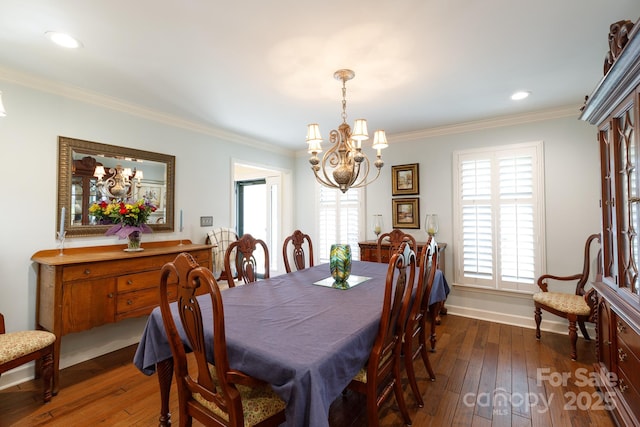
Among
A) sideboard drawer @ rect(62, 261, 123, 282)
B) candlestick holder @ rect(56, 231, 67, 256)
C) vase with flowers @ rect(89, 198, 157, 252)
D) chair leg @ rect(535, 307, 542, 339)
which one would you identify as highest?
vase with flowers @ rect(89, 198, 157, 252)

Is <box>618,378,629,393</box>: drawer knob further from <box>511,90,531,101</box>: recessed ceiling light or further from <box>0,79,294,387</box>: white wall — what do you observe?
<box>0,79,294,387</box>: white wall

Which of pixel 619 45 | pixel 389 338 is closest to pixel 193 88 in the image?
pixel 389 338

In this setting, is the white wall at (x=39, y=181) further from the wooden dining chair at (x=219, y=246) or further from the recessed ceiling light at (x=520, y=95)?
the recessed ceiling light at (x=520, y=95)

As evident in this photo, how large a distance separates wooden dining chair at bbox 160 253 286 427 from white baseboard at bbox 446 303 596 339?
3.23 meters

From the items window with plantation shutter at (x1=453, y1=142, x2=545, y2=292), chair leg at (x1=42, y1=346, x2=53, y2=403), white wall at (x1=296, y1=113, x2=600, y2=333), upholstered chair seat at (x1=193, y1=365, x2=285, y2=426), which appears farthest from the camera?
window with plantation shutter at (x1=453, y1=142, x2=545, y2=292)

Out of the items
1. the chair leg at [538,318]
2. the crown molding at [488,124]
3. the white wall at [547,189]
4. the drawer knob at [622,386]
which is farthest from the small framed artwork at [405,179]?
the drawer knob at [622,386]

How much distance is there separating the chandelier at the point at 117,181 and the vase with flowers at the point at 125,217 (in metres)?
0.09

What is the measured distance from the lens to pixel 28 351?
78.4 inches

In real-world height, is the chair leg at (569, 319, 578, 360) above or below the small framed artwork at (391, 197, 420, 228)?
below

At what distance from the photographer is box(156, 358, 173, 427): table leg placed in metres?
1.58

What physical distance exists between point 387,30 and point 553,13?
943 mm

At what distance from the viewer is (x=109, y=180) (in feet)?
9.62

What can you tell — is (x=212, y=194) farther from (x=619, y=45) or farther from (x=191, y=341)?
(x=619, y=45)

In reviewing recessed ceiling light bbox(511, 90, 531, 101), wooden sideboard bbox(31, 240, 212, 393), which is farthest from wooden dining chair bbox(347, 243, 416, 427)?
recessed ceiling light bbox(511, 90, 531, 101)
